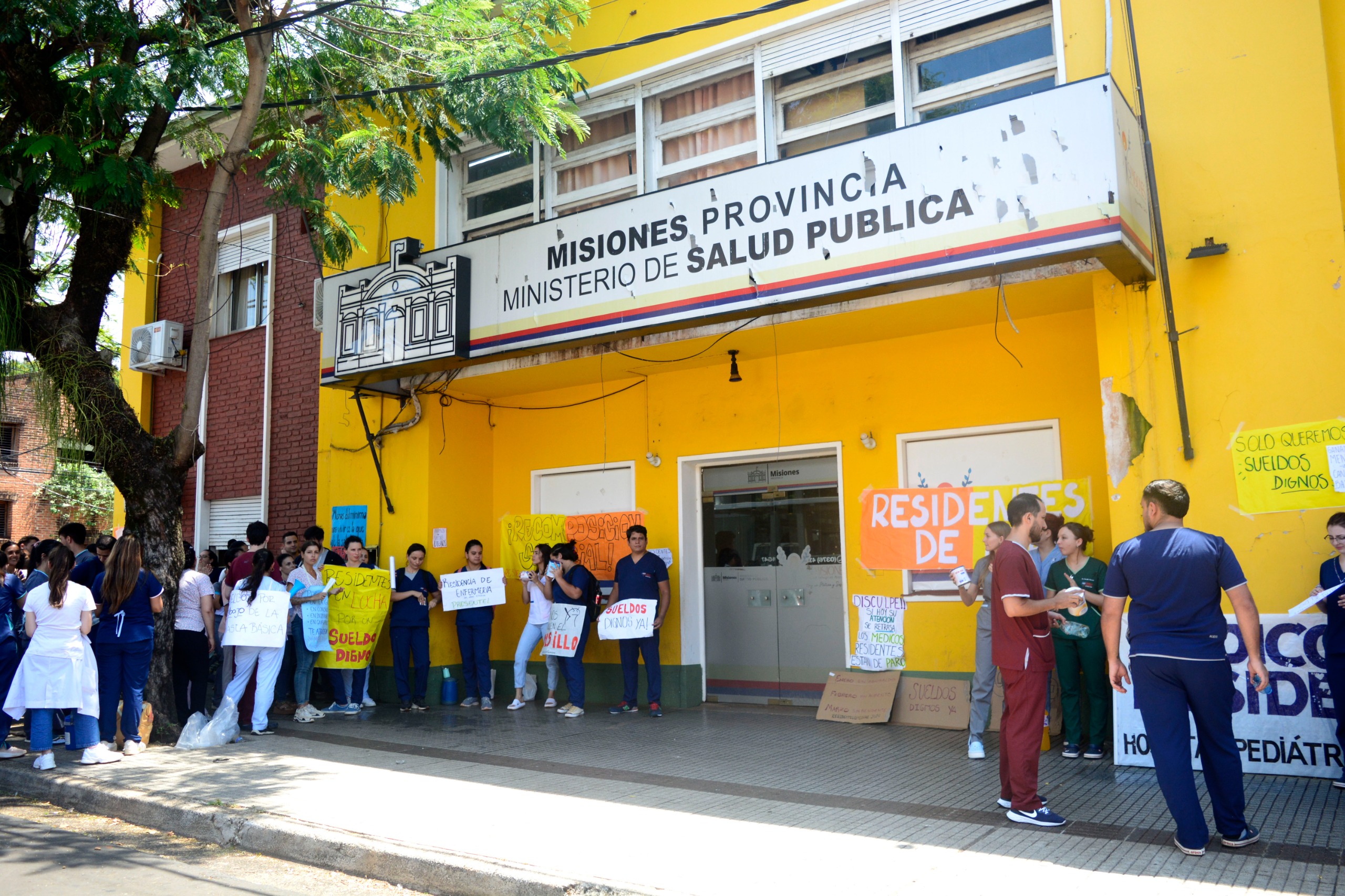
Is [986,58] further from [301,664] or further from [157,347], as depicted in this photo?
[157,347]

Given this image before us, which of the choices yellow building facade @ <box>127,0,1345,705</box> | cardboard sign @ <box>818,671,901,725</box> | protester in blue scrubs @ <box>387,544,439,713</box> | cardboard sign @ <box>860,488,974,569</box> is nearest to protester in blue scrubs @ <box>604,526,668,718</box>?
yellow building facade @ <box>127,0,1345,705</box>

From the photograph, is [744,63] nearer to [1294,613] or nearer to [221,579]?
[1294,613]

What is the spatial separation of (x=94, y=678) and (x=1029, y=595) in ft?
24.4

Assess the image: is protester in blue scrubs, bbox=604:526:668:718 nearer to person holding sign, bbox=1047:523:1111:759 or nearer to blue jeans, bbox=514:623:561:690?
blue jeans, bbox=514:623:561:690

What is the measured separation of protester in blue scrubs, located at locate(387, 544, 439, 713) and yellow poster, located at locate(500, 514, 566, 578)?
92 centimetres

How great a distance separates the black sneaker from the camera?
4914 millimetres

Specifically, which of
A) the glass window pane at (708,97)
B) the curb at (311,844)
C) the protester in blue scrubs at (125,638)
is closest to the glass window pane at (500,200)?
the glass window pane at (708,97)

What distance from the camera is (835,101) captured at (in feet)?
30.5

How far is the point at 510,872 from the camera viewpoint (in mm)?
4898

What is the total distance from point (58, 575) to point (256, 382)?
6411mm

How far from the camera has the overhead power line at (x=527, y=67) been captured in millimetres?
7086

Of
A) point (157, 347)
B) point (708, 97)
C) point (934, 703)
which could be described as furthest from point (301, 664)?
point (708, 97)

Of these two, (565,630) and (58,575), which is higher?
(58,575)

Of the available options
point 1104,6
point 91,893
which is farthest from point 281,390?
point 1104,6
